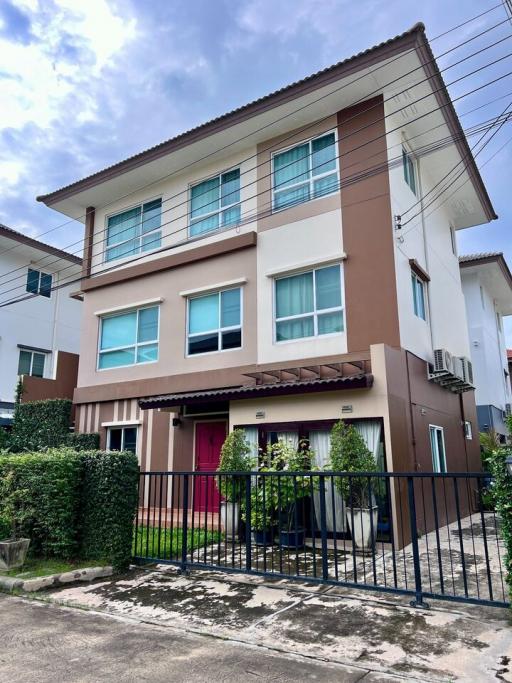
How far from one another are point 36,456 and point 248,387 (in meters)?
4.28

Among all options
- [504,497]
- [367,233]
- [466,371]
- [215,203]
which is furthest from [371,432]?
[215,203]

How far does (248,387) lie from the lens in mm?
10156

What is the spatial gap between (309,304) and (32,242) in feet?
42.9

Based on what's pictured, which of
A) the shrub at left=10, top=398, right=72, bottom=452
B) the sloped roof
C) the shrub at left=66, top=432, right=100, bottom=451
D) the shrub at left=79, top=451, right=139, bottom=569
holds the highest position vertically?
the sloped roof

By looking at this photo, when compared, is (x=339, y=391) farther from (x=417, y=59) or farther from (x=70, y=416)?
(x=70, y=416)

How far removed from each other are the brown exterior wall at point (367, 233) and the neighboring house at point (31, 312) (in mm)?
10950

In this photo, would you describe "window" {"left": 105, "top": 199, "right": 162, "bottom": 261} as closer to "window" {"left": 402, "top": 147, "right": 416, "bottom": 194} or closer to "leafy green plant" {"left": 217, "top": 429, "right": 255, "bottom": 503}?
"leafy green plant" {"left": 217, "top": 429, "right": 255, "bottom": 503}

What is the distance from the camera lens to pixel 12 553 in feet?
21.5

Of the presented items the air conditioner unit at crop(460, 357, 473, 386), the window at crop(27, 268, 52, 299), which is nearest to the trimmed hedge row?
the air conditioner unit at crop(460, 357, 473, 386)

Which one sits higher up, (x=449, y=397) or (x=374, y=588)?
(x=449, y=397)

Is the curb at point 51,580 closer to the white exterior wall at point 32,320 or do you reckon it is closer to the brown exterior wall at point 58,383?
the brown exterior wall at point 58,383

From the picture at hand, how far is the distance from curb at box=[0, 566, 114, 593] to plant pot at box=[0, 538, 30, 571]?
0.95 feet

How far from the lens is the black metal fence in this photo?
5.59m

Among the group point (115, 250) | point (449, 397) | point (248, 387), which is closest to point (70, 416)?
point (115, 250)
